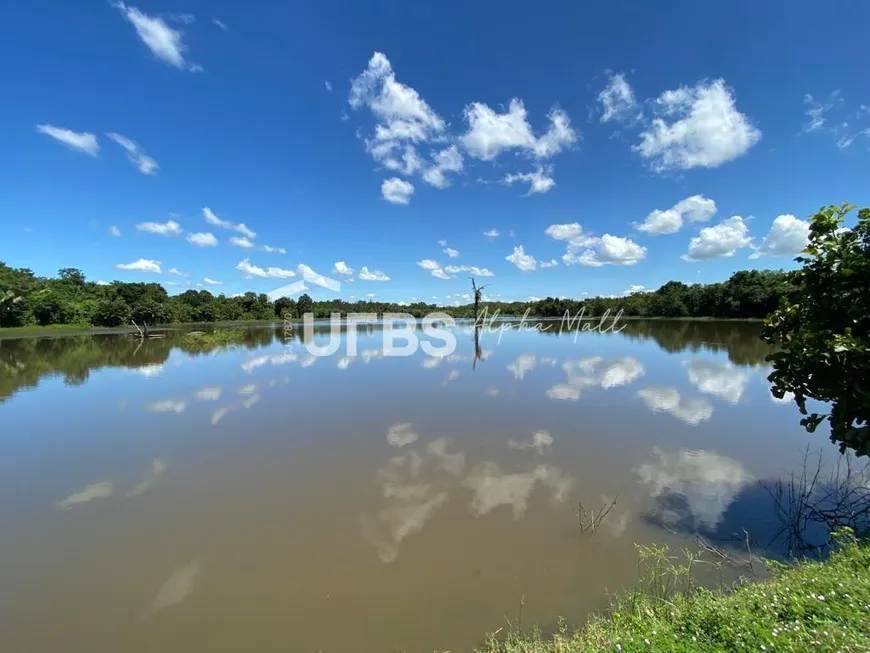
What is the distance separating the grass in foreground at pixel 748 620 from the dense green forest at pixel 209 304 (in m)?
29.0

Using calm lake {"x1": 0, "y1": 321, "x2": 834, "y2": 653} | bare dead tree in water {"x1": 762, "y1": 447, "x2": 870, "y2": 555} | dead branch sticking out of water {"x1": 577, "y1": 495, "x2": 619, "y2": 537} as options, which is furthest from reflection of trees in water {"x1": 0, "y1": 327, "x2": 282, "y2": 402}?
bare dead tree in water {"x1": 762, "y1": 447, "x2": 870, "y2": 555}

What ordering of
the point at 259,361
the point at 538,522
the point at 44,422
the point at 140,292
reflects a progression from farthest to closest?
the point at 140,292 → the point at 259,361 → the point at 44,422 → the point at 538,522

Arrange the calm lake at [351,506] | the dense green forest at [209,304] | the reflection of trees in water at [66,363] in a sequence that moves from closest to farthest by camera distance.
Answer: the calm lake at [351,506], the reflection of trees in water at [66,363], the dense green forest at [209,304]

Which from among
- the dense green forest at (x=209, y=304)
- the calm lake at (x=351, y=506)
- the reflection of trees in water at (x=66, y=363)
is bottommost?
the calm lake at (x=351, y=506)

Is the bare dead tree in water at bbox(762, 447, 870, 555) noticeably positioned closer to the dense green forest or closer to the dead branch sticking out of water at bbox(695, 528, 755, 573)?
the dead branch sticking out of water at bbox(695, 528, 755, 573)

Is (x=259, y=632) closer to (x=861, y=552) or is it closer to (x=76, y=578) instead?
(x=76, y=578)

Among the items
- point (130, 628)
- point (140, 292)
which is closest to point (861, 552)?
point (130, 628)

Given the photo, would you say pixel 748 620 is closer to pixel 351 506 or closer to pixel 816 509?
pixel 816 509

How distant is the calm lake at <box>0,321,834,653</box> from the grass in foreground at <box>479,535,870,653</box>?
0.34 m

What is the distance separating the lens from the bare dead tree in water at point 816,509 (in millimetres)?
3336

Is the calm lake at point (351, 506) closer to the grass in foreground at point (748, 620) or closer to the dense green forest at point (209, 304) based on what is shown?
the grass in foreground at point (748, 620)

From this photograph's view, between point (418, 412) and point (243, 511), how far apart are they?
4.02 meters

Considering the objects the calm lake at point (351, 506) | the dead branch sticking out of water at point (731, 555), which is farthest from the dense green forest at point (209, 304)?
the dead branch sticking out of water at point (731, 555)

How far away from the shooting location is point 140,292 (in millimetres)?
50562
